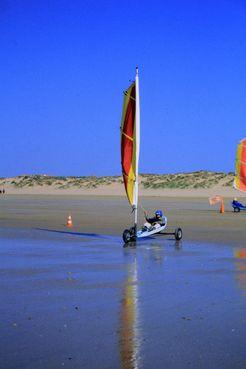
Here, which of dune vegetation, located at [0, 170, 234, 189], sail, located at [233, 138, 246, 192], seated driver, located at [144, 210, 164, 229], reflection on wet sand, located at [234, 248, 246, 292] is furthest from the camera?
dune vegetation, located at [0, 170, 234, 189]

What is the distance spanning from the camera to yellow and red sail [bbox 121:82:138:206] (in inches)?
645

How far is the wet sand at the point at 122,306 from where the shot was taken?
5496mm

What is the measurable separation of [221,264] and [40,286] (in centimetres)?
406

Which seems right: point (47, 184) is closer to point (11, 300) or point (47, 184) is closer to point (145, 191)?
point (145, 191)

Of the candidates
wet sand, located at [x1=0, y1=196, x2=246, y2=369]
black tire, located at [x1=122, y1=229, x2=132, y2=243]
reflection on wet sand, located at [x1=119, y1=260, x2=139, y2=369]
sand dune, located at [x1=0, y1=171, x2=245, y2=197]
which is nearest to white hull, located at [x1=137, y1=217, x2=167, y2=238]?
black tire, located at [x1=122, y1=229, x2=132, y2=243]

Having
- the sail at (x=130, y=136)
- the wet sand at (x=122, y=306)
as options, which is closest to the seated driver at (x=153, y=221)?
the sail at (x=130, y=136)

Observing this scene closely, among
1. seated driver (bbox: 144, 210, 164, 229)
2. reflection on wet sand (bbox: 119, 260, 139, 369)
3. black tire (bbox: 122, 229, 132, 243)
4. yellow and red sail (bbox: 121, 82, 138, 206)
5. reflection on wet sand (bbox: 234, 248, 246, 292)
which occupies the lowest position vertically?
reflection on wet sand (bbox: 119, 260, 139, 369)

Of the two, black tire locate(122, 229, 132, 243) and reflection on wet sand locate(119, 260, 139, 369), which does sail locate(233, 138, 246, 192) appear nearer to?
black tire locate(122, 229, 132, 243)

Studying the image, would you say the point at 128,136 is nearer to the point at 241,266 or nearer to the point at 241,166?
the point at 241,266

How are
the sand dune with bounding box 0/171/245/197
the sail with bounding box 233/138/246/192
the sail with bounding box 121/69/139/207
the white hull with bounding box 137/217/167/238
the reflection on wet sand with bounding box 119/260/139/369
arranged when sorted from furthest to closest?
the sand dune with bounding box 0/171/245/197
the sail with bounding box 233/138/246/192
the white hull with bounding box 137/217/167/238
the sail with bounding box 121/69/139/207
the reflection on wet sand with bounding box 119/260/139/369

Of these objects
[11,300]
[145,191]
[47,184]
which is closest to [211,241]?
A: [11,300]

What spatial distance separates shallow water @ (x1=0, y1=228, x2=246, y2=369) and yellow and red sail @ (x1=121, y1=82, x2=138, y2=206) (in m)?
3.28

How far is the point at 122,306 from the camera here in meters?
7.68

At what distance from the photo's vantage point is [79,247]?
15.0 meters
